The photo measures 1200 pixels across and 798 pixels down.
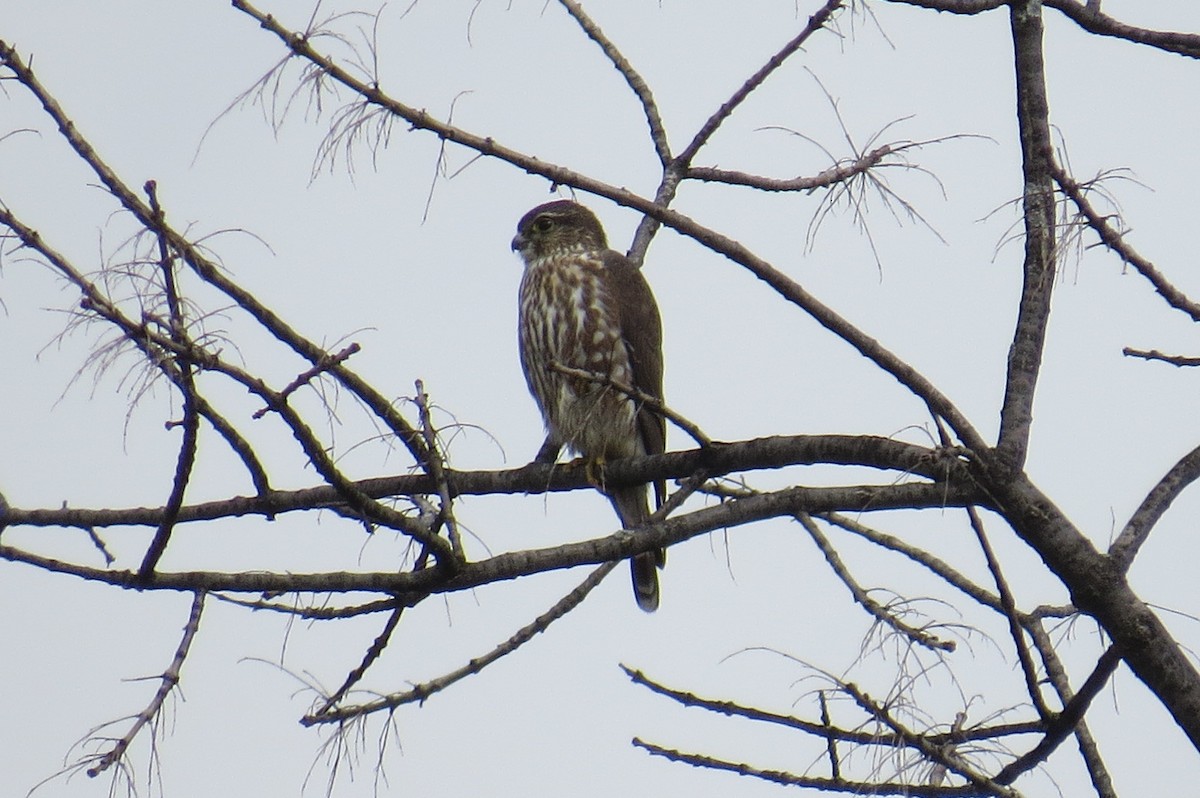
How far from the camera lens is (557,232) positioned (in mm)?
6211

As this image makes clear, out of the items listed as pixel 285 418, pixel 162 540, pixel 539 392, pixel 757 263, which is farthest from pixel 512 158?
pixel 539 392

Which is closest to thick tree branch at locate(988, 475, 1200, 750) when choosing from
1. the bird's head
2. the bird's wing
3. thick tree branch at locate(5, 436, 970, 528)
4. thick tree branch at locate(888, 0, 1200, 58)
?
thick tree branch at locate(5, 436, 970, 528)

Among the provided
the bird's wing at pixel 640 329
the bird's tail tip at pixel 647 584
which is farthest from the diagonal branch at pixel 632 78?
the bird's tail tip at pixel 647 584

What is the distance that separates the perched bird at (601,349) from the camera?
17.7 feet

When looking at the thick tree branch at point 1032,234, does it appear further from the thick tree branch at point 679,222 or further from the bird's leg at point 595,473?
the bird's leg at point 595,473

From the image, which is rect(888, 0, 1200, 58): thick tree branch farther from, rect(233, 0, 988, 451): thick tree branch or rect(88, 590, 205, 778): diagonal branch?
rect(88, 590, 205, 778): diagonal branch

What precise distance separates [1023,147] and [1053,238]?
230 mm

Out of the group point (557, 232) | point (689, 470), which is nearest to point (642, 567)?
point (557, 232)

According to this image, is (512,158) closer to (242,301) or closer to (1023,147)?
(242,301)

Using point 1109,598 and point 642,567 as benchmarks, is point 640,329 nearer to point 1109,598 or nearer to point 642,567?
point 642,567

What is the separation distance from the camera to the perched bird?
5.41 m

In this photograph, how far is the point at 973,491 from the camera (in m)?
2.87

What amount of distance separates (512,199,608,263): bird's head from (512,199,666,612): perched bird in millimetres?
85

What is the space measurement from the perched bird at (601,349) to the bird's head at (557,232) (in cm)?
8
